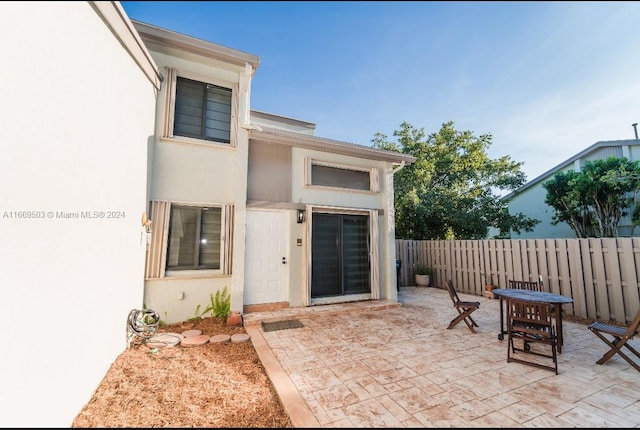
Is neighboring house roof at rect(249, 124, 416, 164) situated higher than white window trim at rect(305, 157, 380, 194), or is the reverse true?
neighboring house roof at rect(249, 124, 416, 164)

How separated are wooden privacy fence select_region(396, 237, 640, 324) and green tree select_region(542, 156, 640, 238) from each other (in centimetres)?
594

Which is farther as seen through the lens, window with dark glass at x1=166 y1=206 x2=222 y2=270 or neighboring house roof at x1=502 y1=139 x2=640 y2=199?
neighboring house roof at x1=502 y1=139 x2=640 y2=199

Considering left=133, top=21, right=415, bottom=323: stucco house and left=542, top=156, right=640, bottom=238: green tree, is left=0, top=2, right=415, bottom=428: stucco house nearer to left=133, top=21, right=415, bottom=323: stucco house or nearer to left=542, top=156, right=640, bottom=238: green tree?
left=133, top=21, right=415, bottom=323: stucco house

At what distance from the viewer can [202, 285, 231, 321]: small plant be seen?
5156 mm

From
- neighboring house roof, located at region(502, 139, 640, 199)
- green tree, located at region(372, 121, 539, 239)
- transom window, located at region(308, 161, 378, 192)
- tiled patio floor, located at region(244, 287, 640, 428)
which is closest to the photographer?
tiled patio floor, located at region(244, 287, 640, 428)

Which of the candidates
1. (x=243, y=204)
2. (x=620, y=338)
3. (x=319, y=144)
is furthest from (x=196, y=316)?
(x=620, y=338)

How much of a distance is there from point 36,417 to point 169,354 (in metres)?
1.81

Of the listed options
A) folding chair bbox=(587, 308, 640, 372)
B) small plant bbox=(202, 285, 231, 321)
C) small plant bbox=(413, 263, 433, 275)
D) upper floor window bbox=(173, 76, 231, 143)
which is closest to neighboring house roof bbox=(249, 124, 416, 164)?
upper floor window bbox=(173, 76, 231, 143)

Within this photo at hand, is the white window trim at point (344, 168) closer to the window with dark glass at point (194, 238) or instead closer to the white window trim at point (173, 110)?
the white window trim at point (173, 110)

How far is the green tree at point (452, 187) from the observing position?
12875 mm

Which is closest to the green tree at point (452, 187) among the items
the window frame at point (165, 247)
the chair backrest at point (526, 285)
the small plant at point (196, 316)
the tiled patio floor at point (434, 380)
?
the chair backrest at point (526, 285)

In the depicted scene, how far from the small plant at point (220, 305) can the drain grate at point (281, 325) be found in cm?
83

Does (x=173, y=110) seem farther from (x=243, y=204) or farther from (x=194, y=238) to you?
(x=194, y=238)

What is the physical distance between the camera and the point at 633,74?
496 centimetres
